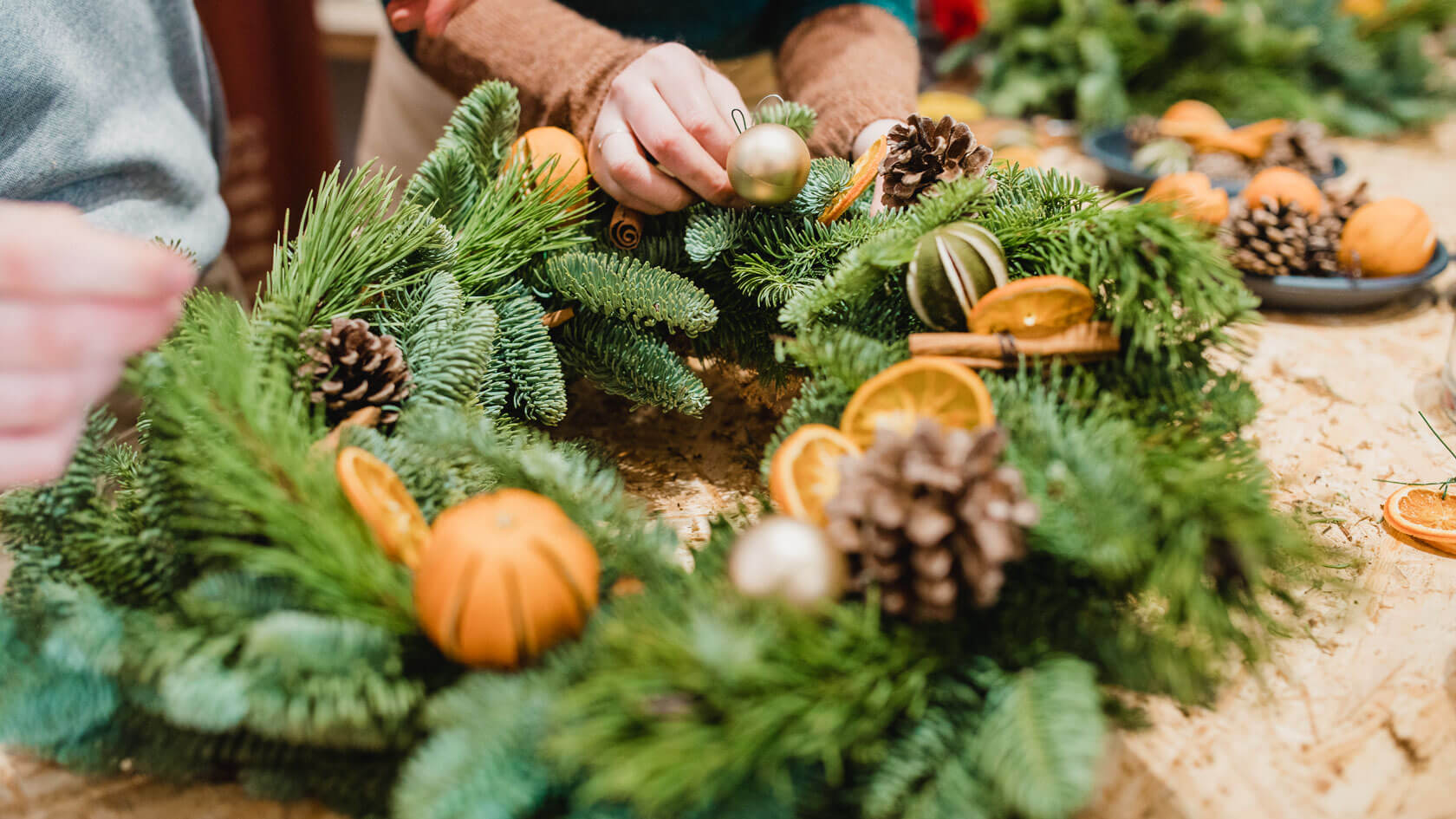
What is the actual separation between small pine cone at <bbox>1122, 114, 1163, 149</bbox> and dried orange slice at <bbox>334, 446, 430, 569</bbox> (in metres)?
1.06

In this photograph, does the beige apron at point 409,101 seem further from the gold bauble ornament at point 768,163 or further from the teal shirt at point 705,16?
the gold bauble ornament at point 768,163

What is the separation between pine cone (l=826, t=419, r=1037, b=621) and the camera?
33 cm

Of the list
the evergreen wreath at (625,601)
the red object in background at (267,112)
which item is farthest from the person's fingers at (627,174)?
the red object in background at (267,112)

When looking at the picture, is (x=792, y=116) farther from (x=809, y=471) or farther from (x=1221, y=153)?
(x=1221, y=153)

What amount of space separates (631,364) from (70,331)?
298 mm

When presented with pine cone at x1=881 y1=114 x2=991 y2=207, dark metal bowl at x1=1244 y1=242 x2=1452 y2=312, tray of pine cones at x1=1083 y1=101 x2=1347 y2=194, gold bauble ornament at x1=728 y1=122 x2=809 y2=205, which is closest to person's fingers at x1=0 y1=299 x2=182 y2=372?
gold bauble ornament at x1=728 y1=122 x2=809 y2=205

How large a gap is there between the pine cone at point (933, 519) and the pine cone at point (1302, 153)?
36.0 inches

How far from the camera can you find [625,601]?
354mm

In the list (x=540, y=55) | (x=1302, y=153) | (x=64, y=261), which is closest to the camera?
(x=64, y=261)

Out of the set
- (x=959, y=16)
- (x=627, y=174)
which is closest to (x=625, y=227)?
(x=627, y=174)

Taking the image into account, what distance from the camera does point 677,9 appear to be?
916mm

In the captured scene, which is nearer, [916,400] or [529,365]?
[916,400]

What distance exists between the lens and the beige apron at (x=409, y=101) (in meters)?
0.99

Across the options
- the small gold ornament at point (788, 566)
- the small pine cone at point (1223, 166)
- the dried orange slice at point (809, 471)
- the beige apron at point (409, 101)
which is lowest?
the beige apron at point (409, 101)
